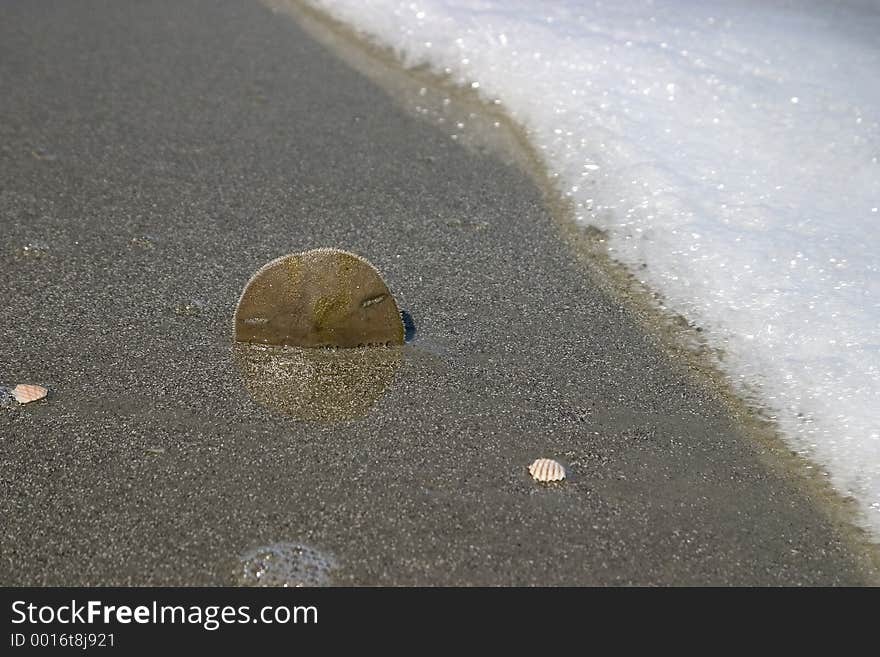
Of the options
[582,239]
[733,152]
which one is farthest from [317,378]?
[733,152]

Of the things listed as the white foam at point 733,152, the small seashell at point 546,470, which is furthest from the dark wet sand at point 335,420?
the white foam at point 733,152

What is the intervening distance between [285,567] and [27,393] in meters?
0.78

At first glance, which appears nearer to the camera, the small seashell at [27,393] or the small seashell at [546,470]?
the small seashell at [546,470]

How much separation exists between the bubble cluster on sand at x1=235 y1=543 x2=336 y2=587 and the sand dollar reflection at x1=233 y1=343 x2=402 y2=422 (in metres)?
0.41

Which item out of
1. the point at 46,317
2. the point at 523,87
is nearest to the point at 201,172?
the point at 46,317

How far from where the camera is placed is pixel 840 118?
362 centimetres

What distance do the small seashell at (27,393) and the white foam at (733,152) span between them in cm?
163

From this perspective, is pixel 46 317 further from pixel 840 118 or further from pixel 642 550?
pixel 840 118

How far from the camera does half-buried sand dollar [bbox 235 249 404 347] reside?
2.28m

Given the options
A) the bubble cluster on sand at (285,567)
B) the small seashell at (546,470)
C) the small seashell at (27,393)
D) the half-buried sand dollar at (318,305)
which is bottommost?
the small seashell at (27,393)

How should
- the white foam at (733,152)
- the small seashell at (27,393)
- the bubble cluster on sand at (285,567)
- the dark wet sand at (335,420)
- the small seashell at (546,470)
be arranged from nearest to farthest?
1. the bubble cluster on sand at (285,567)
2. the dark wet sand at (335,420)
3. the small seashell at (546,470)
4. the small seashell at (27,393)
5. the white foam at (733,152)

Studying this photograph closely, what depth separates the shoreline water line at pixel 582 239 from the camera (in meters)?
2.24

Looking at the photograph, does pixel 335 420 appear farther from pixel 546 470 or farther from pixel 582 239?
pixel 582 239

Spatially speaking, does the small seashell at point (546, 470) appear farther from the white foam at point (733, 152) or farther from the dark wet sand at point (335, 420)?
the white foam at point (733, 152)
